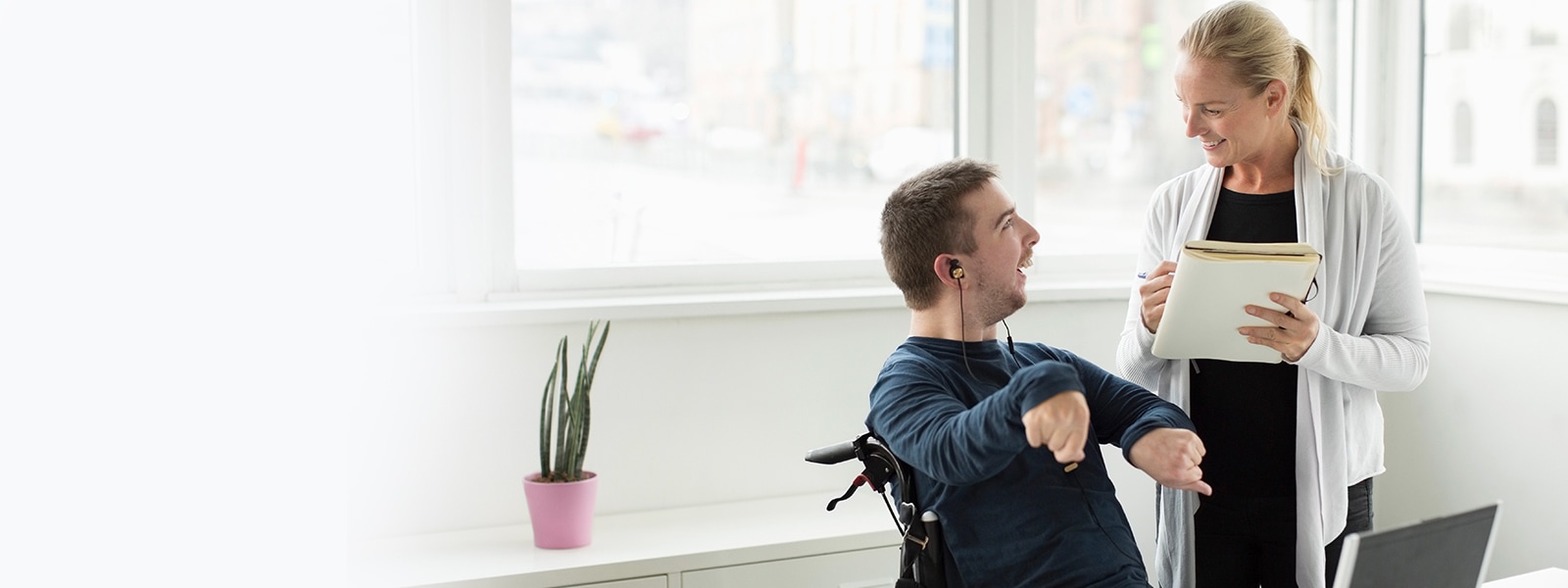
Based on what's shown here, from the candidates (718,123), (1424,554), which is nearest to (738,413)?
(718,123)

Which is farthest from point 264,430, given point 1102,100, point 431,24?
point 1102,100

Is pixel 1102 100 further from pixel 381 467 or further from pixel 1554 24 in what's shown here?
pixel 381 467

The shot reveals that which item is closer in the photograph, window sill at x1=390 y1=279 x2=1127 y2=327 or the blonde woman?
the blonde woman

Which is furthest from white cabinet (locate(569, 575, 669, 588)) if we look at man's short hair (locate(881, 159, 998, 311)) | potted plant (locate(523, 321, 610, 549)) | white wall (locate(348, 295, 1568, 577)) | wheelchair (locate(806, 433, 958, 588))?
man's short hair (locate(881, 159, 998, 311))

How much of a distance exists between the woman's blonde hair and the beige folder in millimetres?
298

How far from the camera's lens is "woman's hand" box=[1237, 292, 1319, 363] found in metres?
1.88

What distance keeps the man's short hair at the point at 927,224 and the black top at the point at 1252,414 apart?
53 cm

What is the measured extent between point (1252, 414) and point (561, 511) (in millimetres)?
1283

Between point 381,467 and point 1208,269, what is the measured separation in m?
1.72

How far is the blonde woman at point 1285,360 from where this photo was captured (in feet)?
6.53

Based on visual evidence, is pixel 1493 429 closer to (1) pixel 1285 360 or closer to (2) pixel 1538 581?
(2) pixel 1538 581

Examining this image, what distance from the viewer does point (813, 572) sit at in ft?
8.41

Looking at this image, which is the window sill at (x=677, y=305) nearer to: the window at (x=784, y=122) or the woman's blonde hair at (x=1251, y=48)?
the window at (x=784, y=122)

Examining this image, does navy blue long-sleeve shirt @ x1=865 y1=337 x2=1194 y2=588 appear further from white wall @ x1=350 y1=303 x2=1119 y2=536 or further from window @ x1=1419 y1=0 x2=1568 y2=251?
window @ x1=1419 y1=0 x2=1568 y2=251
